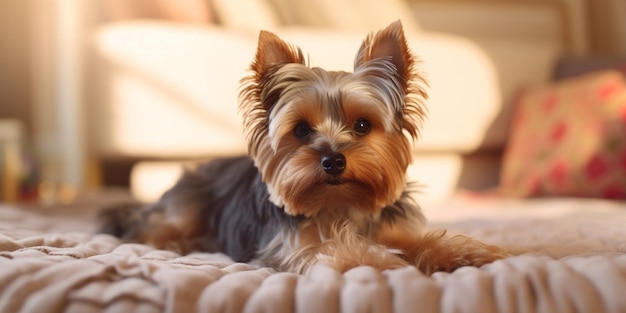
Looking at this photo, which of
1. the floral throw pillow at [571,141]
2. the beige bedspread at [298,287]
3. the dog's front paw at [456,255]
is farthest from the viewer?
the floral throw pillow at [571,141]

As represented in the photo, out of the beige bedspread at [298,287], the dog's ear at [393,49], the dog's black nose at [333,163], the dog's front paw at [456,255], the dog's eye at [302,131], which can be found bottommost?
the dog's front paw at [456,255]

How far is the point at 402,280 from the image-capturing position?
4.27 ft

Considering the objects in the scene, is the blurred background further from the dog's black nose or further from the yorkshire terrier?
the dog's black nose

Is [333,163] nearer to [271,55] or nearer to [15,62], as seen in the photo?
[271,55]

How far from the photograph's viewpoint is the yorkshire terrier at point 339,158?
1.63m

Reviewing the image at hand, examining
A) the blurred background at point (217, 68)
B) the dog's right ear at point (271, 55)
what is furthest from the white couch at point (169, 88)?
the dog's right ear at point (271, 55)

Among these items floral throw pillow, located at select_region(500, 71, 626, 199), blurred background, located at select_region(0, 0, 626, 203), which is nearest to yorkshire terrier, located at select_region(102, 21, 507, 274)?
blurred background, located at select_region(0, 0, 626, 203)

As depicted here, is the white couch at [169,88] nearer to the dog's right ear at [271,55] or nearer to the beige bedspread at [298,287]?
the dog's right ear at [271,55]

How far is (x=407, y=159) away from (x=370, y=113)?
0.19 m

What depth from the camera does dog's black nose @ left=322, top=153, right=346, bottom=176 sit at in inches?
63.6

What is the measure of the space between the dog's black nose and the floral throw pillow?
2.18 m

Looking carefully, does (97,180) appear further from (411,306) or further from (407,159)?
(411,306)

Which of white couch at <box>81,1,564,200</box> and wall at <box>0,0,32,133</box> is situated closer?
white couch at <box>81,1,564,200</box>

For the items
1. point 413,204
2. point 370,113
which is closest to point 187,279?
point 370,113
